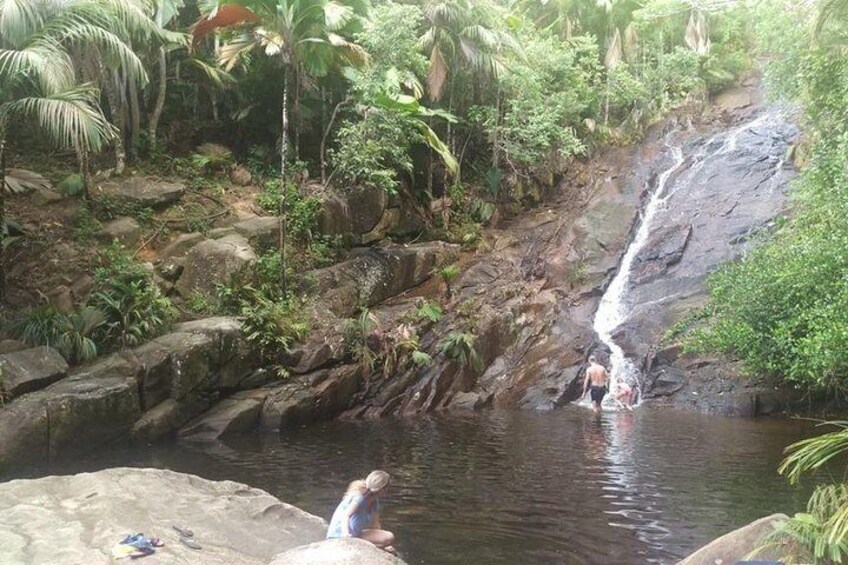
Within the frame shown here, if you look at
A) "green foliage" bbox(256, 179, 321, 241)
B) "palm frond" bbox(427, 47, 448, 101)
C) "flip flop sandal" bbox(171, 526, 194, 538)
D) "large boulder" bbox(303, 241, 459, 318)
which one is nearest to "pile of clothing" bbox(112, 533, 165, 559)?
"flip flop sandal" bbox(171, 526, 194, 538)

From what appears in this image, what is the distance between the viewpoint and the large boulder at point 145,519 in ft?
17.6

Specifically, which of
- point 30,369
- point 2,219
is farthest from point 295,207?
point 30,369

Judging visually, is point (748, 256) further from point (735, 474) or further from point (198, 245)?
point (198, 245)

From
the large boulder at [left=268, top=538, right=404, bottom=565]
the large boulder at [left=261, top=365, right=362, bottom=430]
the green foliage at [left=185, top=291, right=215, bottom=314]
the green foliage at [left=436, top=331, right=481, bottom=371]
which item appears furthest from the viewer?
the green foliage at [left=436, top=331, right=481, bottom=371]

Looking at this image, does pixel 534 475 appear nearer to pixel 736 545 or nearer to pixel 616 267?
pixel 736 545

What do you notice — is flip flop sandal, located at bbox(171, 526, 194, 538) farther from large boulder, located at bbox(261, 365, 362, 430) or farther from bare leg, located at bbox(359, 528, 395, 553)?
large boulder, located at bbox(261, 365, 362, 430)

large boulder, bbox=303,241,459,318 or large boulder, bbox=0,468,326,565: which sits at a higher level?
large boulder, bbox=303,241,459,318

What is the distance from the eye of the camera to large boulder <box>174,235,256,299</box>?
15016 mm

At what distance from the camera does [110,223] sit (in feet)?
51.5

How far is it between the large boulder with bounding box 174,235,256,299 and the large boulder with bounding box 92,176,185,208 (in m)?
2.19

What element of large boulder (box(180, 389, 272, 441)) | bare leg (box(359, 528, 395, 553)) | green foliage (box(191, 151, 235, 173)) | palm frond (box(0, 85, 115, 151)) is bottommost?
large boulder (box(180, 389, 272, 441))

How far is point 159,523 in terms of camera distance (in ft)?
20.0

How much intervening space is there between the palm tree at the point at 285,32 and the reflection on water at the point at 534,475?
5375mm

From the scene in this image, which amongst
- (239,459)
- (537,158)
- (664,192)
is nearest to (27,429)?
(239,459)
